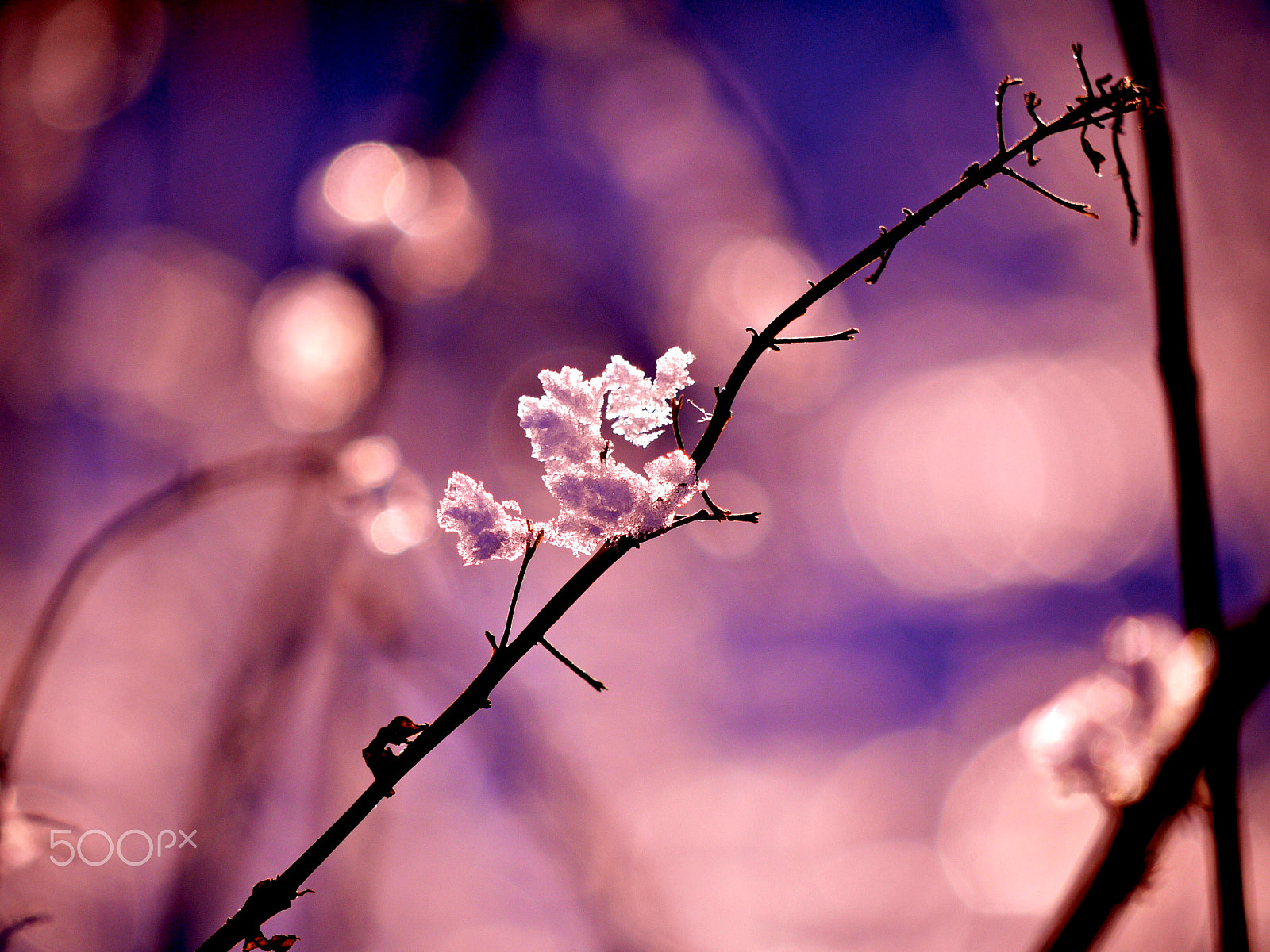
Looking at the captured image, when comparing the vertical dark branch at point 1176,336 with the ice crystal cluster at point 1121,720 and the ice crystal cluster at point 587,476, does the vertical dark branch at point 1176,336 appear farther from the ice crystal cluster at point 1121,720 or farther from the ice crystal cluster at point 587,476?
the ice crystal cluster at point 587,476

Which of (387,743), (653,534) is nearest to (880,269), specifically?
(653,534)

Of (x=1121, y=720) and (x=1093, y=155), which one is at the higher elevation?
(x=1093, y=155)

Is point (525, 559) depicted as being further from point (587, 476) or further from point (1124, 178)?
point (1124, 178)

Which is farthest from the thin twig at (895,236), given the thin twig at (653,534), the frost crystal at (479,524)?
the frost crystal at (479,524)

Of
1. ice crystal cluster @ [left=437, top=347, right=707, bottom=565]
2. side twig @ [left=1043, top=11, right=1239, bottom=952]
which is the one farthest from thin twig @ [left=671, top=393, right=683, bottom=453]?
side twig @ [left=1043, top=11, right=1239, bottom=952]

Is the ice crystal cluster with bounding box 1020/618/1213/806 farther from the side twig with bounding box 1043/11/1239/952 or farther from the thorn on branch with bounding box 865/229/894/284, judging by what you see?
the thorn on branch with bounding box 865/229/894/284

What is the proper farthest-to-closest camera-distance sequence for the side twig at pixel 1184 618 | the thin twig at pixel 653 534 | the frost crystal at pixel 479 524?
the frost crystal at pixel 479 524, the thin twig at pixel 653 534, the side twig at pixel 1184 618

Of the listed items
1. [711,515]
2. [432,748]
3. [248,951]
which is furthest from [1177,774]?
[248,951]

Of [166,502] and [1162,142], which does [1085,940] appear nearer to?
[1162,142]
